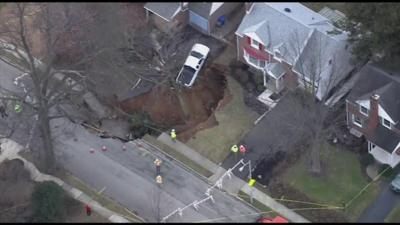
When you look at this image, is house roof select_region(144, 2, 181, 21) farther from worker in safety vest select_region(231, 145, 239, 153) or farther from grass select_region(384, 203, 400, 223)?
grass select_region(384, 203, 400, 223)

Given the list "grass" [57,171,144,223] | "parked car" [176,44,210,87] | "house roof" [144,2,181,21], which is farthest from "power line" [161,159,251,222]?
"house roof" [144,2,181,21]

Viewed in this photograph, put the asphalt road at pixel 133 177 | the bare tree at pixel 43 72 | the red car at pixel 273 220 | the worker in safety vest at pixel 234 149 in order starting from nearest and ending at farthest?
the bare tree at pixel 43 72 < the red car at pixel 273 220 < the asphalt road at pixel 133 177 < the worker in safety vest at pixel 234 149

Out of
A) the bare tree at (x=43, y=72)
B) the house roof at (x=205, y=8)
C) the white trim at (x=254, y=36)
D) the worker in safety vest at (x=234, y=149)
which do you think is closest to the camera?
the bare tree at (x=43, y=72)

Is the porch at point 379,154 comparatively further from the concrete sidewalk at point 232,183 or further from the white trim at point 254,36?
the white trim at point 254,36

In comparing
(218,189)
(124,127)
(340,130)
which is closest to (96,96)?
(124,127)

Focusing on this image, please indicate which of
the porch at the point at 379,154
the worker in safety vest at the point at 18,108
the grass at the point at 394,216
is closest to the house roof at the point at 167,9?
the worker in safety vest at the point at 18,108

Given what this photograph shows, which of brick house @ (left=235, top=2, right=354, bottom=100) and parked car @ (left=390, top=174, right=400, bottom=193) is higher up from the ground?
brick house @ (left=235, top=2, right=354, bottom=100)

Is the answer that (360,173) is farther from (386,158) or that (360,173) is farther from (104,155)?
(104,155)
